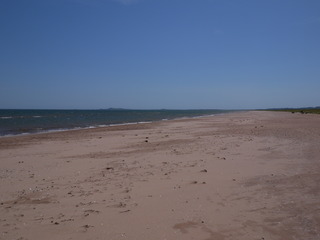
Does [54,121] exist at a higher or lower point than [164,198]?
higher

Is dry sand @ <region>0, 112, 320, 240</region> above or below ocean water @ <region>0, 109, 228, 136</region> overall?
below

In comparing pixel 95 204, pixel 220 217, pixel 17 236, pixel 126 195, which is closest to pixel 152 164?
pixel 126 195

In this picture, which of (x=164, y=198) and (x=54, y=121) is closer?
(x=164, y=198)

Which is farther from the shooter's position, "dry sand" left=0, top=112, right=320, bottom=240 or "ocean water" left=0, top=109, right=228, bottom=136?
"ocean water" left=0, top=109, right=228, bottom=136

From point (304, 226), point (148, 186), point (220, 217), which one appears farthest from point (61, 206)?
point (304, 226)

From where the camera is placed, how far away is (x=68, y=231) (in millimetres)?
4766

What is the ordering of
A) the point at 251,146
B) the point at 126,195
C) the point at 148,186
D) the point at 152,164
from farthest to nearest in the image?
the point at 251,146 < the point at 152,164 < the point at 148,186 < the point at 126,195

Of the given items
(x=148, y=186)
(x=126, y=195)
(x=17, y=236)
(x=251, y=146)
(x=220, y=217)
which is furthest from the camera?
(x=251, y=146)

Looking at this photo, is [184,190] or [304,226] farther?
[184,190]

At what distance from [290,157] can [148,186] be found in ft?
20.1

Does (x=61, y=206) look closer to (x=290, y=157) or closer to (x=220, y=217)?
(x=220, y=217)

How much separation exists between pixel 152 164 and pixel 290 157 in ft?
17.0

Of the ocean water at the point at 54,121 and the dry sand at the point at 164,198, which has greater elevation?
the ocean water at the point at 54,121

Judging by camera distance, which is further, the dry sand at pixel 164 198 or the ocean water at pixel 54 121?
the ocean water at pixel 54 121
